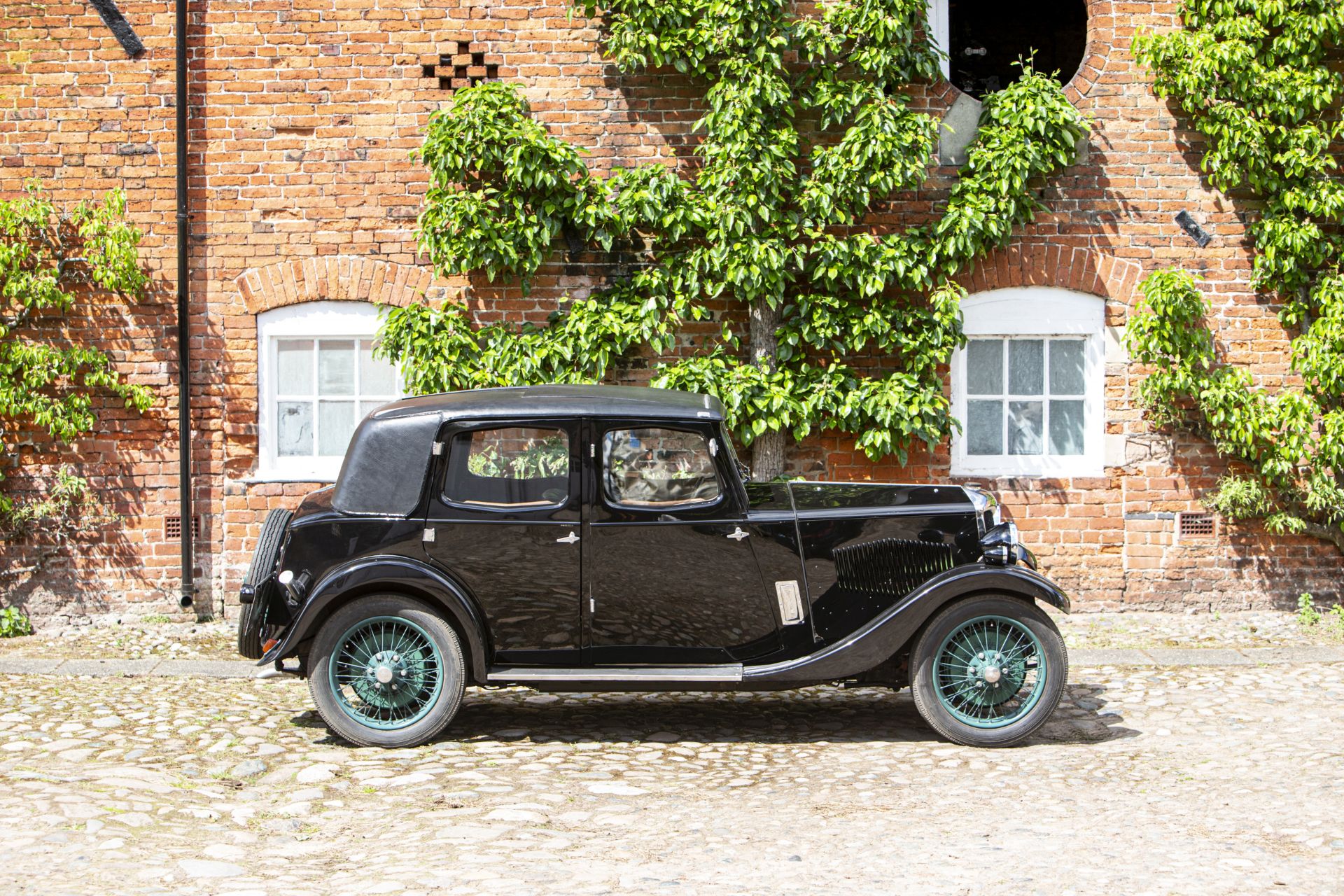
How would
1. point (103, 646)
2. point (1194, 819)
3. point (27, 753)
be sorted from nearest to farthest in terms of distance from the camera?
point (1194, 819) → point (27, 753) → point (103, 646)

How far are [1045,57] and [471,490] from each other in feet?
30.3

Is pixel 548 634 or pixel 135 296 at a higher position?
pixel 135 296

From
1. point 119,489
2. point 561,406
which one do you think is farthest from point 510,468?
point 119,489

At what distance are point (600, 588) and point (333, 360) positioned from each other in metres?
4.02

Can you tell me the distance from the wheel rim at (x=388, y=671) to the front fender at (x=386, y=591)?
143mm

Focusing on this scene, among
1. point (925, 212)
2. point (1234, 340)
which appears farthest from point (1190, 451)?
point (925, 212)

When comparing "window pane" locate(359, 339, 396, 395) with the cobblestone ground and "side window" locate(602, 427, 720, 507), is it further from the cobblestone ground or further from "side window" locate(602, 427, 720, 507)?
"side window" locate(602, 427, 720, 507)

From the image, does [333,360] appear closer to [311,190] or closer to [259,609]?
[311,190]

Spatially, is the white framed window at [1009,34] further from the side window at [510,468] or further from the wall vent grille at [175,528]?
the wall vent grille at [175,528]

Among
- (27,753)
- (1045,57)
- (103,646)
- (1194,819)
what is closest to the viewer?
(1194,819)

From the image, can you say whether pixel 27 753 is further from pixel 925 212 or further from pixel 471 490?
pixel 925 212

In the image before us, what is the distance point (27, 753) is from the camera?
214 inches

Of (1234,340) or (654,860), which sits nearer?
(654,860)

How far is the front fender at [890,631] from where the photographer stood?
18.4 feet
